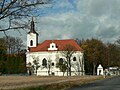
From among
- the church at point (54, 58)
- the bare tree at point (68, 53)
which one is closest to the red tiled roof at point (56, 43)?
the church at point (54, 58)

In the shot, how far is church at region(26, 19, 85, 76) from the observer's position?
123 metres

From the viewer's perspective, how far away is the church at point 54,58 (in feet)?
404

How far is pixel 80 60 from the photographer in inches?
5054

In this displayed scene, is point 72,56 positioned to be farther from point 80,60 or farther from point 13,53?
point 13,53

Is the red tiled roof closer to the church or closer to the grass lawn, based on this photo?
the church

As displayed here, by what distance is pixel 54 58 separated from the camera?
13350 cm

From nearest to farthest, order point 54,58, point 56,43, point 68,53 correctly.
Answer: point 68,53 < point 54,58 < point 56,43

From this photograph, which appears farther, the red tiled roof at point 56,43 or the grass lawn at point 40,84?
the red tiled roof at point 56,43

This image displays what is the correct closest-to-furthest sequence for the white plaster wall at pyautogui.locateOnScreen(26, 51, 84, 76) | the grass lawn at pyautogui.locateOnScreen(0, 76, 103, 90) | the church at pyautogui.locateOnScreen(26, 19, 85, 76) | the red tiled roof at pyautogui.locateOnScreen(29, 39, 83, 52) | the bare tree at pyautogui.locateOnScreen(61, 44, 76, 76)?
the grass lawn at pyautogui.locateOnScreen(0, 76, 103, 90) → the bare tree at pyautogui.locateOnScreen(61, 44, 76, 76) → the church at pyautogui.locateOnScreen(26, 19, 85, 76) → the white plaster wall at pyautogui.locateOnScreen(26, 51, 84, 76) → the red tiled roof at pyautogui.locateOnScreen(29, 39, 83, 52)

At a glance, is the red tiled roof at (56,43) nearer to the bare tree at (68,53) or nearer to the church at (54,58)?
the church at (54,58)

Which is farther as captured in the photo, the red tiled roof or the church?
the red tiled roof

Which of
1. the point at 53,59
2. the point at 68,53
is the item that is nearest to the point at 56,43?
the point at 53,59

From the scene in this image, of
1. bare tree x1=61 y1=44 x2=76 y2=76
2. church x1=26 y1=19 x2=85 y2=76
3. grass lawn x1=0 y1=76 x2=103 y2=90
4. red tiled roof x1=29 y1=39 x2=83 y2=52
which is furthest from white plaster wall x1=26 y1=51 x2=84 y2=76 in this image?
grass lawn x1=0 y1=76 x2=103 y2=90

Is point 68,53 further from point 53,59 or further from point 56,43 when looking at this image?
point 56,43
